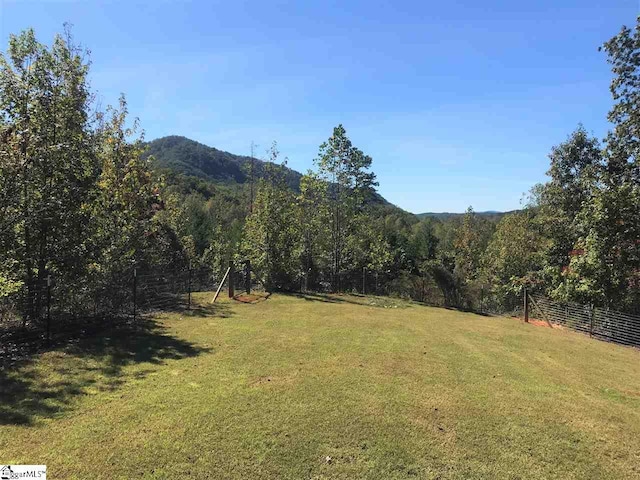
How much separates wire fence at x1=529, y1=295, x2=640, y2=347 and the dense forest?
677mm

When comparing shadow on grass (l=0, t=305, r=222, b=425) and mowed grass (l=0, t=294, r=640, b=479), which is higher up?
shadow on grass (l=0, t=305, r=222, b=425)

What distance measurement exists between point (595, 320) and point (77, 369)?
1865cm

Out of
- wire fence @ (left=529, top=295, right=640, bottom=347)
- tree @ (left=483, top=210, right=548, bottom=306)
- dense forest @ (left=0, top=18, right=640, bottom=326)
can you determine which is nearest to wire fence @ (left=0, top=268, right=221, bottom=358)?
dense forest @ (left=0, top=18, right=640, bottom=326)

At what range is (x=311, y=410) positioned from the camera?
20.5ft

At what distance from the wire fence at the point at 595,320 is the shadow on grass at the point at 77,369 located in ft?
52.2

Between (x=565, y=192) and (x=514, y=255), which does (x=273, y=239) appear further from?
(x=514, y=255)

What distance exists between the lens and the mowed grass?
487 cm

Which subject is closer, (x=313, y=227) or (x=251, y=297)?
(x=251, y=297)

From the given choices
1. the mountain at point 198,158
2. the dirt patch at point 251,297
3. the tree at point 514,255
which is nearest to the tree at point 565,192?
the tree at point 514,255

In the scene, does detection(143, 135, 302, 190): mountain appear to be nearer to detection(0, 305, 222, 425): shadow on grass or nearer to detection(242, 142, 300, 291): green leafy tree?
detection(242, 142, 300, 291): green leafy tree

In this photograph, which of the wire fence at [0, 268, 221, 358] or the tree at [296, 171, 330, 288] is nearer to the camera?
the wire fence at [0, 268, 221, 358]

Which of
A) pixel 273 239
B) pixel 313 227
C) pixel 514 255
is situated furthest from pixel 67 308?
pixel 514 255

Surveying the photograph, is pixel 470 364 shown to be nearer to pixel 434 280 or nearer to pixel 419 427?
pixel 419 427

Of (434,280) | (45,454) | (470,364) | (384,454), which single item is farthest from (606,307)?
(45,454)
